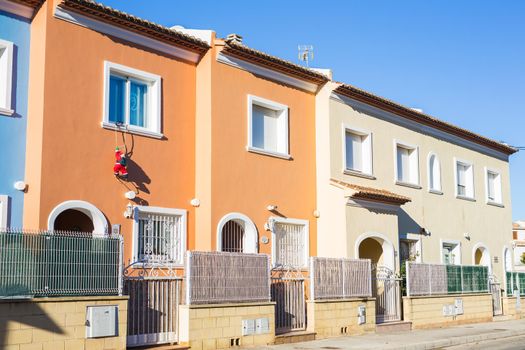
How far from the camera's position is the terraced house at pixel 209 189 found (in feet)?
48.0

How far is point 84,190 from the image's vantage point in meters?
15.8

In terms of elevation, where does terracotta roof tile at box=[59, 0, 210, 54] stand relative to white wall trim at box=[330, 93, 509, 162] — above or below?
above

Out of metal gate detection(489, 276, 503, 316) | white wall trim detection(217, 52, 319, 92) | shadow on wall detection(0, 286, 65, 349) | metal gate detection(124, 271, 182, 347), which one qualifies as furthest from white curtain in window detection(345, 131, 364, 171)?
shadow on wall detection(0, 286, 65, 349)

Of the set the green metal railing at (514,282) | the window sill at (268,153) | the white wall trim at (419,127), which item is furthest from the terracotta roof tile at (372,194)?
the green metal railing at (514,282)

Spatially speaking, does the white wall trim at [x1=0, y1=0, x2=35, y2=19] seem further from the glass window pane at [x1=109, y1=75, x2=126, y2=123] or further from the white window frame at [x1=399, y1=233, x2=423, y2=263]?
the white window frame at [x1=399, y1=233, x2=423, y2=263]

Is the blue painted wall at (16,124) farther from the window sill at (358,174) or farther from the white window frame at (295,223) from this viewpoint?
the window sill at (358,174)

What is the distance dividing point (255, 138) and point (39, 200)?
6893 millimetres

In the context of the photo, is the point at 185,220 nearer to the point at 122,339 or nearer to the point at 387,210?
the point at 122,339

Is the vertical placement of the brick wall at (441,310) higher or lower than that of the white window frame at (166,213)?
lower

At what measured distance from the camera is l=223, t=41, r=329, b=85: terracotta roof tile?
1888 centimetres

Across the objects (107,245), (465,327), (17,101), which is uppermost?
(17,101)

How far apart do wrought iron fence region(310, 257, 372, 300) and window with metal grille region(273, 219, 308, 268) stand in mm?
1611

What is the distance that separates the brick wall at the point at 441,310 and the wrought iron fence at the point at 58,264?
10776mm

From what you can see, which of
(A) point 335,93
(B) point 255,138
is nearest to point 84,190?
(B) point 255,138
